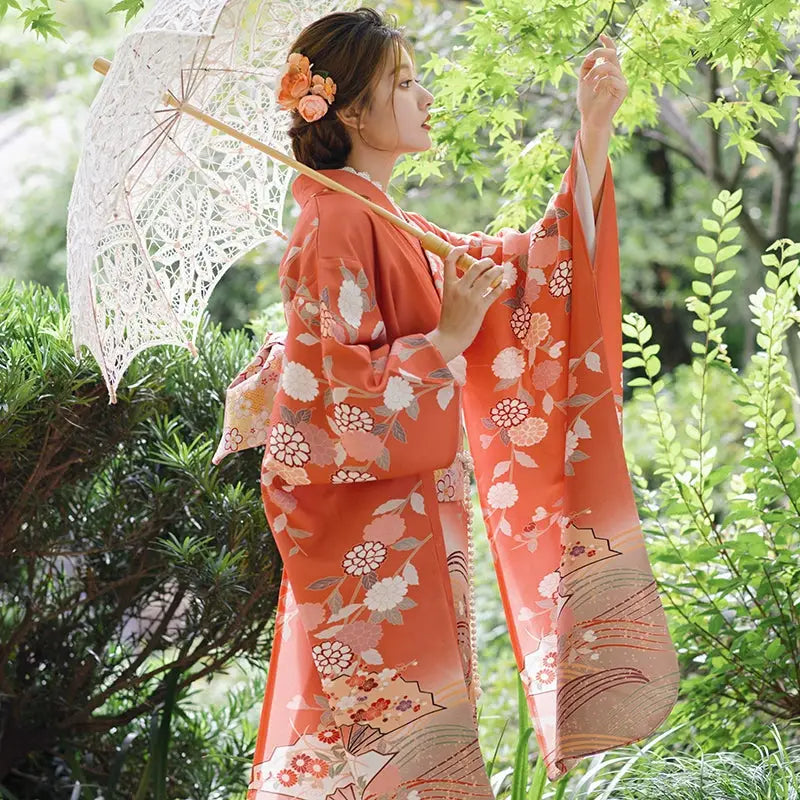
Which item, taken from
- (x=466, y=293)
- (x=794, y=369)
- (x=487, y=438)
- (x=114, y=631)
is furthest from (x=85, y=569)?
(x=794, y=369)

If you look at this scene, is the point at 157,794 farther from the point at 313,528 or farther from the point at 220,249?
the point at 220,249

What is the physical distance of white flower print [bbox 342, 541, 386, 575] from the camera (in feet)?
5.72

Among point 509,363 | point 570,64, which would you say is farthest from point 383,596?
point 570,64

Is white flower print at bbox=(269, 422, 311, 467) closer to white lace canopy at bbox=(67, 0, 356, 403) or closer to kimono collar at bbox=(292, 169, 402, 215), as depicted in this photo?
white lace canopy at bbox=(67, 0, 356, 403)

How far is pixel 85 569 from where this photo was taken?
8.48 ft

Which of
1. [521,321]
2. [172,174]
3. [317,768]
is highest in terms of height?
[172,174]

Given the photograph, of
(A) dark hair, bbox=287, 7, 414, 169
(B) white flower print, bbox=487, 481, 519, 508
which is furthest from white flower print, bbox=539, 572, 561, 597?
(A) dark hair, bbox=287, 7, 414, 169

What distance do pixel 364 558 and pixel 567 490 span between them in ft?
1.31

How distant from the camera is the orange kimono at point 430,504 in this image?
5.58 feet

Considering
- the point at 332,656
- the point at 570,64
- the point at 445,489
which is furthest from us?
the point at 570,64

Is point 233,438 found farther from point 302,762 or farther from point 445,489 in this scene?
point 302,762

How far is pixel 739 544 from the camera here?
240 centimetres

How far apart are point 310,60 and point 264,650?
4.74 feet

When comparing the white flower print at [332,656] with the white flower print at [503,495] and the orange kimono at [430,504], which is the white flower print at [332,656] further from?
the white flower print at [503,495]
